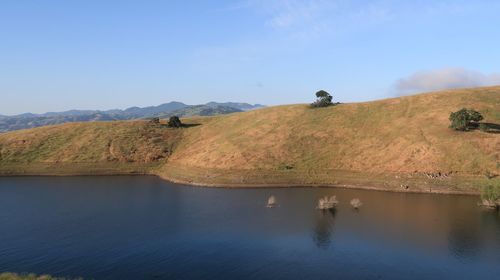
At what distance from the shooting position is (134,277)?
40.4 metres

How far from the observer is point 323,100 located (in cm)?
12938

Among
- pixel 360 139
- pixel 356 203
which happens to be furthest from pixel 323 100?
pixel 356 203

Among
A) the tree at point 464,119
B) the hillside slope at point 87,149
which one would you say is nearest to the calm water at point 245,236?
the tree at point 464,119

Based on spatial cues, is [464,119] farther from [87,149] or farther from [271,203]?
[87,149]

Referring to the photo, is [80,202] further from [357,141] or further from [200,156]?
[357,141]

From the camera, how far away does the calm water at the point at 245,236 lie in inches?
1670

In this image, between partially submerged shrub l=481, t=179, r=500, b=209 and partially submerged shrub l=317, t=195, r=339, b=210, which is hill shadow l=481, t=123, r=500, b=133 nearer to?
partially submerged shrub l=481, t=179, r=500, b=209

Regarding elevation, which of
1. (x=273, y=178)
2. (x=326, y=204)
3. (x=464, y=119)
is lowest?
(x=326, y=204)

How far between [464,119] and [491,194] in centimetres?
3170

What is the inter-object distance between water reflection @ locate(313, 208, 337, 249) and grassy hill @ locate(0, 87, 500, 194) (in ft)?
70.5

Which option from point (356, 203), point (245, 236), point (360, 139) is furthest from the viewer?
point (360, 139)

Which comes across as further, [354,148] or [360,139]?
[360,139]

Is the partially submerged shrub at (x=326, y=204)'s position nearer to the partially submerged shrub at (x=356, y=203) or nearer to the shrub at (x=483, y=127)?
the partially submerged shrub at (x=356, y=203)

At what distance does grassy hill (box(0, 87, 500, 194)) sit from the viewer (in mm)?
84375
